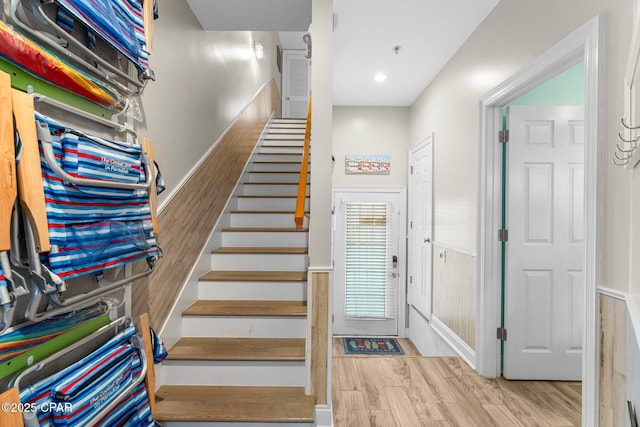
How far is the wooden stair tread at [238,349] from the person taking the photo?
6.73ft

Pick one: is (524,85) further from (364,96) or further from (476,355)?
(364,96)

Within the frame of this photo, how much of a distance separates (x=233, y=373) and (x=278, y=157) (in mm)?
2804

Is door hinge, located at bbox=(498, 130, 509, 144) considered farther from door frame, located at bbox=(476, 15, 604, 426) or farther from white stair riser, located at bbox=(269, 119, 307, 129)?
white stair riser, located at bbox=(269, 119, 307, 129)

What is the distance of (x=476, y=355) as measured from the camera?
2.95 meters

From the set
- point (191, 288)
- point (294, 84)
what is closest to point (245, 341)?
point (191, 288)

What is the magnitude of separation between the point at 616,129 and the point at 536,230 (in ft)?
4.36

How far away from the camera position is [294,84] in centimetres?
711

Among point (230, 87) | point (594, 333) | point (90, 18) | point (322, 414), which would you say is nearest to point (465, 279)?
point (594, 333)

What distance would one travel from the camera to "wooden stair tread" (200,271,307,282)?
99.6 inches

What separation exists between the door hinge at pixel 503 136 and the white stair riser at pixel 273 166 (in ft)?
6.41

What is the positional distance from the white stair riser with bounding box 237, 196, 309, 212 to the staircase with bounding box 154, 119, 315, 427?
25 centimetres

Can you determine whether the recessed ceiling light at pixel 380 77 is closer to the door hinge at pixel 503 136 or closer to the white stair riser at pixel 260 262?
the door hinge at pixel 503 136

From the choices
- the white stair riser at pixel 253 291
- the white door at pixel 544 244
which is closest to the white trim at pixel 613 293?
the white door at pixel 544 244

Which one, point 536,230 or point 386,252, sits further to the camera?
point 386,252
